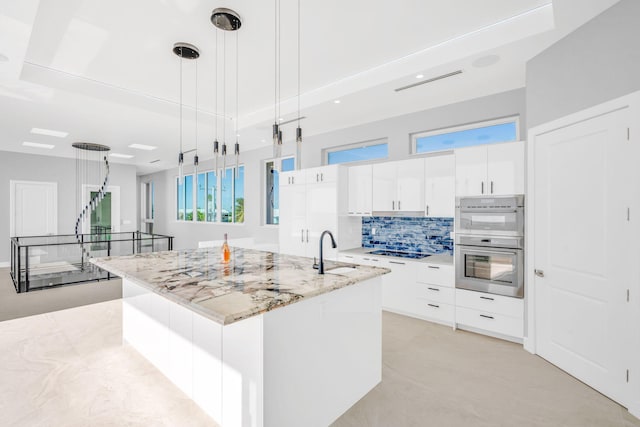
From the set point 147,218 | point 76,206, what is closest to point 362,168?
point 76,206

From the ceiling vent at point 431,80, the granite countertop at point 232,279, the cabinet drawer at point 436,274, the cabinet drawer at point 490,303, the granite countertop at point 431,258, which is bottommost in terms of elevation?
the cabinet drawer at point 490,303

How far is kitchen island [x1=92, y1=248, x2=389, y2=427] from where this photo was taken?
5.35 ft

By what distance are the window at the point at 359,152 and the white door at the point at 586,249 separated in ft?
7.58

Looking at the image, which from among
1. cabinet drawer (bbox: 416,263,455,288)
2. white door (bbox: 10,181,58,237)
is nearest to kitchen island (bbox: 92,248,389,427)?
cabinet drawer (bbox: 416,263,455,288)

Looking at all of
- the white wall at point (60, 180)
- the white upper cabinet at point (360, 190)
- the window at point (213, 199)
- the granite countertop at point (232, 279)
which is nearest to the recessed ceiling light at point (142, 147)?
the window at point (213, 199)

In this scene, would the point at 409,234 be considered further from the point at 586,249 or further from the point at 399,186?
the point at 586,249

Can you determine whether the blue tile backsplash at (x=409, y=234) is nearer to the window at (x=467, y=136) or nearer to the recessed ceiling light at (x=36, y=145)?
the window at (x=467, y=136)

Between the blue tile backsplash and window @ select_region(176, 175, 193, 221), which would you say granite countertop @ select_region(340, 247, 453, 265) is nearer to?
the blue tile backsplash

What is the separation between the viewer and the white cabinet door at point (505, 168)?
3.21m

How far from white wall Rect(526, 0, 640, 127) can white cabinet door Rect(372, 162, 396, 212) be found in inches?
67.2

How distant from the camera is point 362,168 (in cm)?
466

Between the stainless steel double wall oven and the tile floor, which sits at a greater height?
the stainless steel double wall oven

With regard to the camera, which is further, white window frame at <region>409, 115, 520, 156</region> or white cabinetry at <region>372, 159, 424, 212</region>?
white cabinetry at <region>372, 159, 424, 212</region>

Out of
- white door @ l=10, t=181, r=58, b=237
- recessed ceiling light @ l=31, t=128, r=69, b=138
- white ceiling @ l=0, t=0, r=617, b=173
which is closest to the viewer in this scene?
white ceiling @ l=0, t=0, r=617, b=173
